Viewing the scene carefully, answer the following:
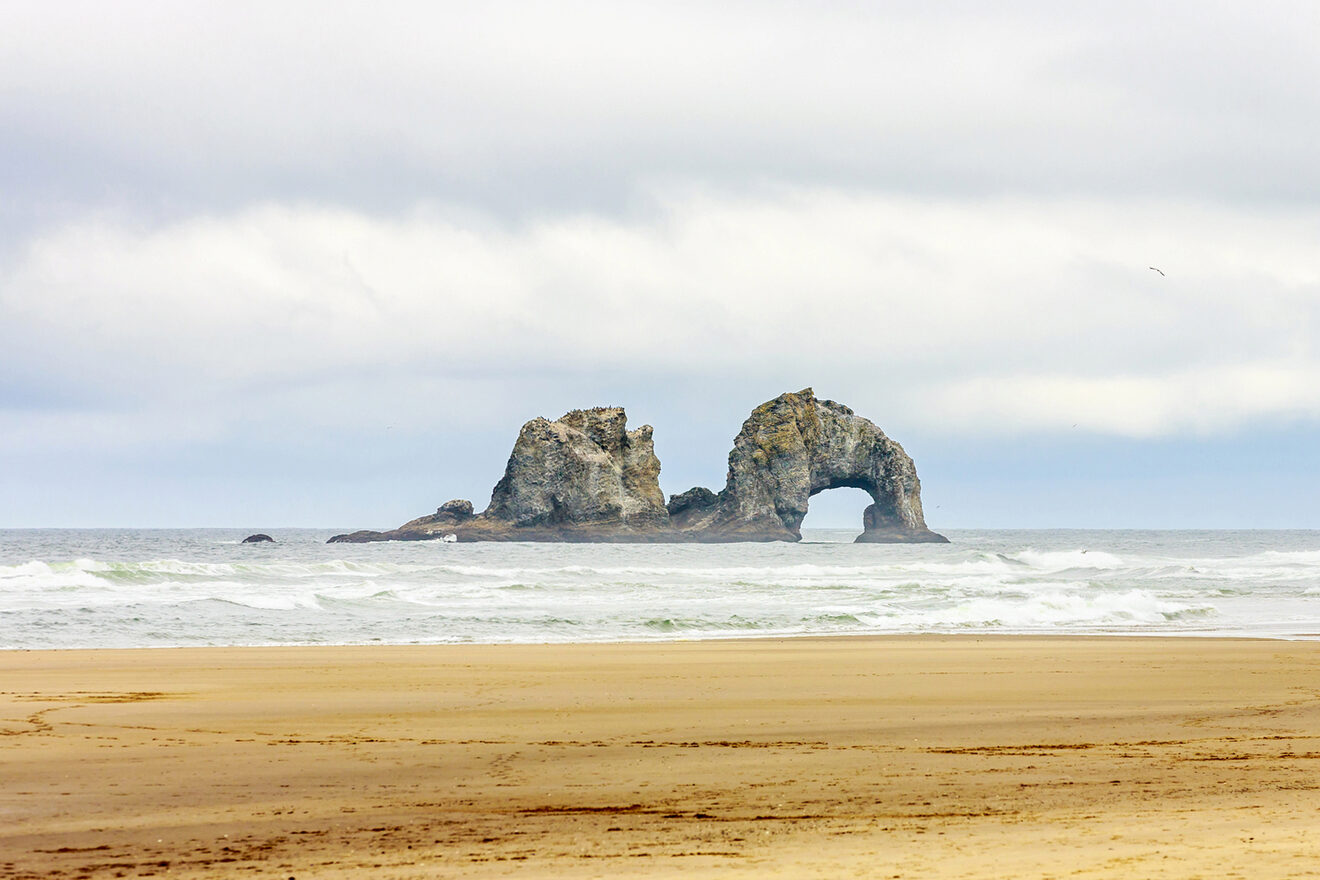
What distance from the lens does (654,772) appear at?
6.81m

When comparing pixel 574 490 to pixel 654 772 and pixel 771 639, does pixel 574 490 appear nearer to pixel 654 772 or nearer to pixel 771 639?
pixel 771 639

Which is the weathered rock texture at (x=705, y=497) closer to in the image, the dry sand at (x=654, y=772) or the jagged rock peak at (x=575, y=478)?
the jagged rock peak at (x=575, y=478)

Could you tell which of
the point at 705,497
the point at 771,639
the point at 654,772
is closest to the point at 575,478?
the point at 705,497

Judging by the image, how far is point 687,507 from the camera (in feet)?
294

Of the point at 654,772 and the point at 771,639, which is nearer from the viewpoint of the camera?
the point at 654,772

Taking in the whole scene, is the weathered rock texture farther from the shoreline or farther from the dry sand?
the dry sand

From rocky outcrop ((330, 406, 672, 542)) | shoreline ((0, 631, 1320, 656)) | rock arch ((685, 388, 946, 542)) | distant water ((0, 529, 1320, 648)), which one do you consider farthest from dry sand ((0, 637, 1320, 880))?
rock arch ((685, 388, 946, 542))

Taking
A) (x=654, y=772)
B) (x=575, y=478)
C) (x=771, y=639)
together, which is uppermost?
(x=575, y=478)

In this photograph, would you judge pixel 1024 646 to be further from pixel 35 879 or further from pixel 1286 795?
pixel 35 879

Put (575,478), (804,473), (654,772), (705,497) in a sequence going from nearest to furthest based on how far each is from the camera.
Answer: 1. (654,772)
2. (575,478)
3. (804,473)
4. (705,497)

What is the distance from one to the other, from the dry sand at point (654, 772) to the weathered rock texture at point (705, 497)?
69025 mm

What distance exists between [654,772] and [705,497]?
82.3 meters

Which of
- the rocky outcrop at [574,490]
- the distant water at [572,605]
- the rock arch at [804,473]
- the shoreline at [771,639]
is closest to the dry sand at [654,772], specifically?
the shoreline at [771,639]

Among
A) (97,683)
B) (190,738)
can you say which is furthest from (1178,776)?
(97,683)
